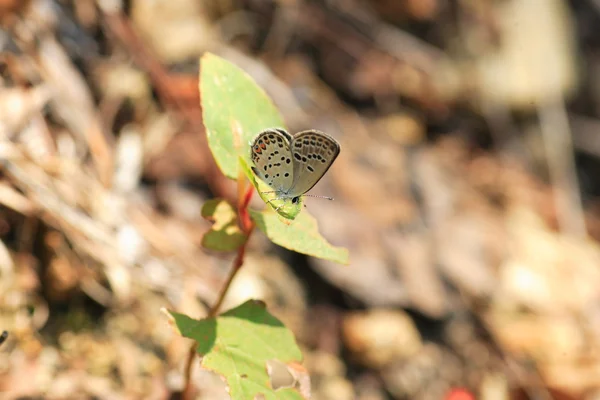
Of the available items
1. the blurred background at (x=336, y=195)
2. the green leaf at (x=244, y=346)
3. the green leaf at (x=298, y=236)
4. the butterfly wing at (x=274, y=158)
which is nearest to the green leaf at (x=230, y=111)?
the butterfly wing at (x=274, y=158)

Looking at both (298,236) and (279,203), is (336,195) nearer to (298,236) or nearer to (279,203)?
(279,203)

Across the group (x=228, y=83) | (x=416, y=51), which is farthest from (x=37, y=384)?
(x=416, y=51)

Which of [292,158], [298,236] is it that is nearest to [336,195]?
[292,158]

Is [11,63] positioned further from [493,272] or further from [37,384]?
[493,272]

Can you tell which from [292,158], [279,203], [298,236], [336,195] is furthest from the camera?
[336,195]

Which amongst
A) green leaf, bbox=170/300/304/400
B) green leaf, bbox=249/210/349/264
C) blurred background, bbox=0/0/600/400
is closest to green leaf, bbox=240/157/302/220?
green leaf, bbox=249/210/349/264

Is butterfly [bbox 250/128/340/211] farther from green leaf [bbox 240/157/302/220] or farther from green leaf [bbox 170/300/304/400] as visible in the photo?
green leaf [bbox 170/300/304/400]

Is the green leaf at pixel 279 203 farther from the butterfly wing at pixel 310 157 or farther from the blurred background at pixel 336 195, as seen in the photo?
the blurred background at pixel 336 195
